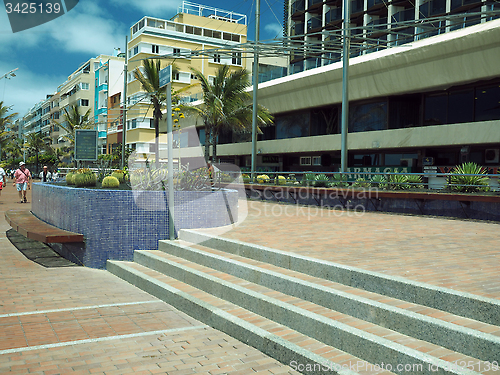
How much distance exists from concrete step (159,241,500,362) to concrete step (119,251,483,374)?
0.07 m

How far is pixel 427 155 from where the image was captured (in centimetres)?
2775

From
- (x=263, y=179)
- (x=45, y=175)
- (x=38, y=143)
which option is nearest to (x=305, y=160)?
(x=263, y=179)

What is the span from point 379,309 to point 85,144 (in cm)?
1555

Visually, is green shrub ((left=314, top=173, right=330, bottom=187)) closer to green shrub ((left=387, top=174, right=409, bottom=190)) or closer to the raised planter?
green shrub ((left=387, top=174, right=409, bottom=190))

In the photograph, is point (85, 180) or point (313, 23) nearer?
point (85, 180)

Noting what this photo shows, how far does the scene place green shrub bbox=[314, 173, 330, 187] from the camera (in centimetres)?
1703

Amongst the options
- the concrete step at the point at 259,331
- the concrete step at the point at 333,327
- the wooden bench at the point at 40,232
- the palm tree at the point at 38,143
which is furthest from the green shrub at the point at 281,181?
the palm tree at the point at 38,143

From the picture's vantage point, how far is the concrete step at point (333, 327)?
11.9 feet

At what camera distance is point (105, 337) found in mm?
5059

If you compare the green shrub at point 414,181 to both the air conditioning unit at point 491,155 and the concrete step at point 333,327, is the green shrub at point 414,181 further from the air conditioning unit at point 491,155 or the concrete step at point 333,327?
the air conditioning unit at point 491,155

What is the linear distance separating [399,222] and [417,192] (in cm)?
223

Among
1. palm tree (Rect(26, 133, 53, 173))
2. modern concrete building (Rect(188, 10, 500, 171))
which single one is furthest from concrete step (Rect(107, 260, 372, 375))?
palm tree (Rect(26, 133, 53, 173))

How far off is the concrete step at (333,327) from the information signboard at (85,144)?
12.3 metres

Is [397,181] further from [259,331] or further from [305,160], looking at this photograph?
[305,160]
